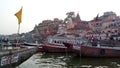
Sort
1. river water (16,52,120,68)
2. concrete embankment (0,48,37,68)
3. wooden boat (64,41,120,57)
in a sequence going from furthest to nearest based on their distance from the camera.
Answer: wooden boat (64,41,120,57) < river water (16,52,120,68) < concrete embankment (0,48,37,68)

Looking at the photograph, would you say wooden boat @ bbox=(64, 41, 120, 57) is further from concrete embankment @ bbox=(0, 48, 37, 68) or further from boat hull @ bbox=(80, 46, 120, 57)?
concrete embankment @ bbox=(0, 48, 37, 68)

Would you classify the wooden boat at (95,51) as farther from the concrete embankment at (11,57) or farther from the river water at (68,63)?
the concrete embankment at (11,57)

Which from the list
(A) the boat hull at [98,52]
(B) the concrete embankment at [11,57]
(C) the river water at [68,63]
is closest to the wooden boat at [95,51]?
(A) the boat hull at [98,52]

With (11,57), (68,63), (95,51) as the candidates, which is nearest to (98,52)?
(95,51)

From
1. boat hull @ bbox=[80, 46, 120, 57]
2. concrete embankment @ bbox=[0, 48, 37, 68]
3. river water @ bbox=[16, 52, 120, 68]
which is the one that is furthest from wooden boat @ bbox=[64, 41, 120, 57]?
concrete embankment @ bbox=[0, 48, 37, 68]

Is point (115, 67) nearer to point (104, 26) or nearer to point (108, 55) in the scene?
point (108, 55)

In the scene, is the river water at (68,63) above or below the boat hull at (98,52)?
below

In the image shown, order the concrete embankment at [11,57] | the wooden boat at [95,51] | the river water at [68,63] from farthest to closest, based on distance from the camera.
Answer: the wooden boat at [95,51]
the river water at [68,63]
the concrete embankment at [11,57]

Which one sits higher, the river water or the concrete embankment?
the concrete embankment

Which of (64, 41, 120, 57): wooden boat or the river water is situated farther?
(64, 41, 120, 57): wooden boat

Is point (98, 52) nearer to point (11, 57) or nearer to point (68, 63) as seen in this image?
point (68, 63)

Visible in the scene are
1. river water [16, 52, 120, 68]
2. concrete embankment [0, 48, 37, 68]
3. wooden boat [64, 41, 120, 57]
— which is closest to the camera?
concrete embankment [0, 48, 37, 68]

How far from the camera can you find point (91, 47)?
29.9m

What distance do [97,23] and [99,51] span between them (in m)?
41.5
